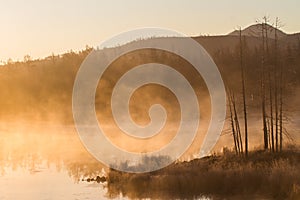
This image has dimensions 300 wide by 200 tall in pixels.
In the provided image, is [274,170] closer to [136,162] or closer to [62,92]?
[136,162]

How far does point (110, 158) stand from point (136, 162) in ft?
14.1

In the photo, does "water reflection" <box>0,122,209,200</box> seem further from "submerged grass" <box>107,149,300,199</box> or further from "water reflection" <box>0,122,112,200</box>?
"submerged grass" <box>107,149,300,199</box>

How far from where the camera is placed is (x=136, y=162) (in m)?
27.6

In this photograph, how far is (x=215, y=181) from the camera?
22.8m

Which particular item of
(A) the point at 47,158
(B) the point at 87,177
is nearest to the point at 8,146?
(A) the point at 47,158

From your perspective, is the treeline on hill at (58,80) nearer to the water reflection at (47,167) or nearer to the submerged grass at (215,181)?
the water reflection at (47,167)

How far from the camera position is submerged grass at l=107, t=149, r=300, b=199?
847 inches

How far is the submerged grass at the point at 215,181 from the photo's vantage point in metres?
21.5

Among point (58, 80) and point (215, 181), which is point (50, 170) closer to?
point (215, 181)

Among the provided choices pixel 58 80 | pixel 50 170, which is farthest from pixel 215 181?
pixel 58 80

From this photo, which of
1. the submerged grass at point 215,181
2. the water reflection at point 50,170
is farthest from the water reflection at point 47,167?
the submerged grass at point 215,181

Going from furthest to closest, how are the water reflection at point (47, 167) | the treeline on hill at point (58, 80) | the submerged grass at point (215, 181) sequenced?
the treeline on hill at point (58, 80)
the water reflection at point (47, 167)
the submerged grass at point (215, 181)

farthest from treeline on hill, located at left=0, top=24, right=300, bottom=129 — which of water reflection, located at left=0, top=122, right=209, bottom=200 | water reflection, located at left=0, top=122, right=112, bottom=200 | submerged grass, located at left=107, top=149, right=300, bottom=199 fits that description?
submerged grass, located at left=107, top=149, right=300, bottom=199

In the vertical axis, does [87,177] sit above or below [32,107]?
below
